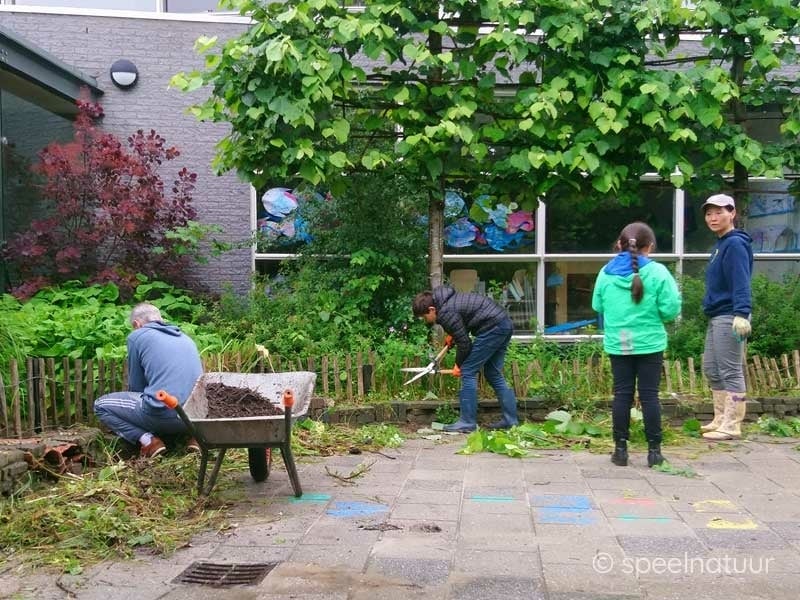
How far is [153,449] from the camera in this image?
19.9ft

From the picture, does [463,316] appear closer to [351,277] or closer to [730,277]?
[351,277]

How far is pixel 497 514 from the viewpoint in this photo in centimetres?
496

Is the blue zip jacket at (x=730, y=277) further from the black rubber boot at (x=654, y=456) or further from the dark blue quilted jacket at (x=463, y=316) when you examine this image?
the dark blue quilted jacket at (x=463, y=316)

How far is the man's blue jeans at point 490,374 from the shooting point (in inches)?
293

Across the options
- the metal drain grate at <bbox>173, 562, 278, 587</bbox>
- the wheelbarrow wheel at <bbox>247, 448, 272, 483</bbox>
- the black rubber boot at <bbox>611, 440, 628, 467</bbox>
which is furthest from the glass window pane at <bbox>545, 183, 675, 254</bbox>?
the metal drain grate at <bbox>173, 562, 278, 587</bbox>

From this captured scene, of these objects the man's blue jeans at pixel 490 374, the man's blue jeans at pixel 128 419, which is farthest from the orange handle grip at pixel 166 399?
the man's blue jeans at pixel 490 374

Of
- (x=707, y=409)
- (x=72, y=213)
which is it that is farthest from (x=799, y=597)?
(x=72, y=213)

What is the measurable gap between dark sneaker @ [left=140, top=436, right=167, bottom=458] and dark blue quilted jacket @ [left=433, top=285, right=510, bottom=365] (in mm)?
2665

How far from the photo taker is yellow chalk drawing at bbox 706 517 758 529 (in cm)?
466

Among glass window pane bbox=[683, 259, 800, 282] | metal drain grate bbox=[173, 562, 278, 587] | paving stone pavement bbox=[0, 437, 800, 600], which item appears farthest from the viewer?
glass window pane bbox=[683, 259, 800, 282]

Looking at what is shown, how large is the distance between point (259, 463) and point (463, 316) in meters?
2.57

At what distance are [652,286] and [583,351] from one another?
11.2 ft

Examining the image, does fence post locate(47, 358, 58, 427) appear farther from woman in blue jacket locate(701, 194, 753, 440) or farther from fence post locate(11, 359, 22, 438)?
woman in blue jacket locate(701, 194, 753, 440)

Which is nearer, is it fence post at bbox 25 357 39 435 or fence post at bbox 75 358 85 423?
fence post at bbox 25 357 39 435
